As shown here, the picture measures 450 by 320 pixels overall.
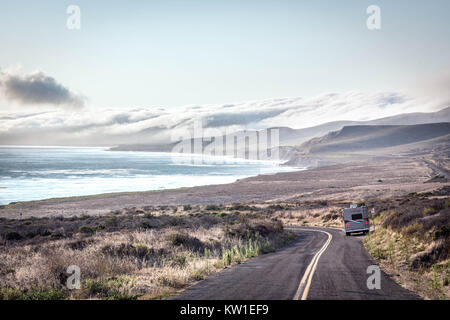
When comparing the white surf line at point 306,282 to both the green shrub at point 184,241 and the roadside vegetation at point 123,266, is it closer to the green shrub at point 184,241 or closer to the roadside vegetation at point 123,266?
the roadside vegetation at point 123,266

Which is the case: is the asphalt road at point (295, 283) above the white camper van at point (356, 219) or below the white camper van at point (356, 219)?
above

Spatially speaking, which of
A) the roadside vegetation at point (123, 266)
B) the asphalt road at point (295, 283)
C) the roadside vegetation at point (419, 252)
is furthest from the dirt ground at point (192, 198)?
the roadside vegetation at point (419, 252)

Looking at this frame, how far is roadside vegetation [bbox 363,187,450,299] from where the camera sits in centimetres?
1150

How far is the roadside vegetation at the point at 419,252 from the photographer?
37.7 feet

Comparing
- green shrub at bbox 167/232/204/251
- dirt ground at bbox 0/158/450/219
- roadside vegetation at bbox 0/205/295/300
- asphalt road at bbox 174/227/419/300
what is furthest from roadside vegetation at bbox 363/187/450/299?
dirt ground at bbox 0/158/450/219

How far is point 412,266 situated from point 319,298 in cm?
687

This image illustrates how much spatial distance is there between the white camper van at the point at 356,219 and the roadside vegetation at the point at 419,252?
7.76m

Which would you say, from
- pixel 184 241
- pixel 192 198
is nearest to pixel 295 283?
pixel 184 241

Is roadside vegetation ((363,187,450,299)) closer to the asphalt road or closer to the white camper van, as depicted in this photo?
the asphalt road

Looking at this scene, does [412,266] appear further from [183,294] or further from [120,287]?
[120,287]
